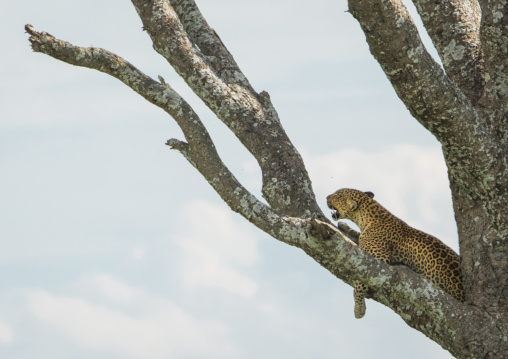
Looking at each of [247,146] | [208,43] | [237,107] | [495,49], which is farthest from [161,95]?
[495,49]

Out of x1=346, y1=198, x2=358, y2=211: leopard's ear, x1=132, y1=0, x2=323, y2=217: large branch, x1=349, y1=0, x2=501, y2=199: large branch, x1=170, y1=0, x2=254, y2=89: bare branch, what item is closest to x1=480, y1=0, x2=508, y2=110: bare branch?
x1=349, y1=0, x2=501, y2=199: large branch

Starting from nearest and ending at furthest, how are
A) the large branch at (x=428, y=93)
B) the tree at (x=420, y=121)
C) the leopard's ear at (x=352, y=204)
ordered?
1. the large branch at (x=428, y=93)
2. the tree at (x=420, y=121)
3. the leopard's ear at (x=352, y=204)

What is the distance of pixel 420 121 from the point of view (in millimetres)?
7344

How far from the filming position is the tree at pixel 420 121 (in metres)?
6.96

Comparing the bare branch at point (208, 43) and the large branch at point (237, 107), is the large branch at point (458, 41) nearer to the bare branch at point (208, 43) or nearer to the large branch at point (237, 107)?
the large branch at point (237, 107)

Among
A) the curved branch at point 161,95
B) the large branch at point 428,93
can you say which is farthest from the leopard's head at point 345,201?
the curved branch at point 161,95

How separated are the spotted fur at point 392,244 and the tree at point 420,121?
25 cm

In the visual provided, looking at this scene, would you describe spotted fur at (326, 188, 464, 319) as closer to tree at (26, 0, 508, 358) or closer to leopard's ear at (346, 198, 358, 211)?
leopard's ear at (346, 198, 358, 211)

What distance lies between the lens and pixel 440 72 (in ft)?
23.4

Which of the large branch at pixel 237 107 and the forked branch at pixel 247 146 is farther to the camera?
the large branch at pixel 237 107

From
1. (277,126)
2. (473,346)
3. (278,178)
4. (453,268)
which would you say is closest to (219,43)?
(277,126)

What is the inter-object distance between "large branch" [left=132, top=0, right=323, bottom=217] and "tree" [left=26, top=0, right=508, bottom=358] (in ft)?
0.04

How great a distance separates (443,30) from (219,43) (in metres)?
2.56

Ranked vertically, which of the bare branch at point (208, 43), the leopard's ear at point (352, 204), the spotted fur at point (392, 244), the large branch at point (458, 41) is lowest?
the spotted fur at point (392, 244)
